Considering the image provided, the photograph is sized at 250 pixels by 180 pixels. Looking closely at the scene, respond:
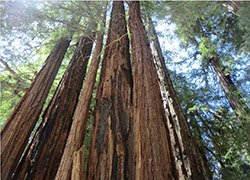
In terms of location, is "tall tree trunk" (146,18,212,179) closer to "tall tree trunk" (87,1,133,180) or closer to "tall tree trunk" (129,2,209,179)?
"tall tree trunk" (129,2,209,179)

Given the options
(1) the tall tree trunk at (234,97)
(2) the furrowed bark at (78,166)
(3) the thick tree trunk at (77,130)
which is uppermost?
(1) the tall tree trunk at (234,97)

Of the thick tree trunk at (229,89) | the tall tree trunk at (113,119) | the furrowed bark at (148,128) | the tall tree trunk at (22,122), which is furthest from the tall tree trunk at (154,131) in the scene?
the thick tree trunk at (229,89)

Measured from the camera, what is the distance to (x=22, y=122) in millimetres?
2639

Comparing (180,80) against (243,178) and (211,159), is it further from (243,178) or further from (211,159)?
(243,178)

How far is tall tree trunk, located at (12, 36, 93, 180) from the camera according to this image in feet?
7.73

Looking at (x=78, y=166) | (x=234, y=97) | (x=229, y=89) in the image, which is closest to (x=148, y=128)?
(x=78, y=166)

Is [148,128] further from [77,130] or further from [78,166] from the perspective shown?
[77,130]

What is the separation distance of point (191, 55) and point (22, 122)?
4757mm

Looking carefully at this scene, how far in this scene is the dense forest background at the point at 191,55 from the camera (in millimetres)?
3799

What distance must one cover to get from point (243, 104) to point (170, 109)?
2.29 m

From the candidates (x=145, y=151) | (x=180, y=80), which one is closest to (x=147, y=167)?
(x=145, y=151)

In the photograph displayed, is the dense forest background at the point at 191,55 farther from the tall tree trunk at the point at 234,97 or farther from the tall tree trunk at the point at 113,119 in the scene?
the tall tree trunk at the point at 113,119

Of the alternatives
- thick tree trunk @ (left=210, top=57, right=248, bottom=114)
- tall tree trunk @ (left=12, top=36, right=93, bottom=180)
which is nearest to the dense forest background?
thick tree trunk @ (left=210, top=57, right=248, bottom=114)

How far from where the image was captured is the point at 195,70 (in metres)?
5.92
